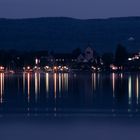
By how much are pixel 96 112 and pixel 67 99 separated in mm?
4997

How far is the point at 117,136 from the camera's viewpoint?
1647 centimetres

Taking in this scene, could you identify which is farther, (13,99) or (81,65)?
(81,65)

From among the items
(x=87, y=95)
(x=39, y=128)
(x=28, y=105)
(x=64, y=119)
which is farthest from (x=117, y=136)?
(x=87, y=95)

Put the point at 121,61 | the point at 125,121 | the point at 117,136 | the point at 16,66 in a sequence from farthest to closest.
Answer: the point at 16,66, the point at 121,61, the point at 125,121, the point at 117,136

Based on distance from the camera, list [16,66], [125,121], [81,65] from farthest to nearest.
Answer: [16,66], [81,65], [125,121]

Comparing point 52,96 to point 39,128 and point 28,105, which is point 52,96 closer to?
point 28,105

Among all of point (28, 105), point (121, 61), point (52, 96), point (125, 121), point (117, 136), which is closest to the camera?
point (117, 136)

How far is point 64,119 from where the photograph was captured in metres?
19.5

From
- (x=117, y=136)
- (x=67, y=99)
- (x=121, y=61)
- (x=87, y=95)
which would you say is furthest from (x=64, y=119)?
(x=121, y=61)

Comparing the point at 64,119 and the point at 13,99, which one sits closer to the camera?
the point at 64,119

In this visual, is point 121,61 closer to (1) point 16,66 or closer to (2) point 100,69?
(2) point 100,69

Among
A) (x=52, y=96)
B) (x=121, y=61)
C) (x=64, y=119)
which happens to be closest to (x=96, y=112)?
(x=64, y=119)

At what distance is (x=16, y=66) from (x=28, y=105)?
7012 cm

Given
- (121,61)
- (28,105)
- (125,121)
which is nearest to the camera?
(125,121)
